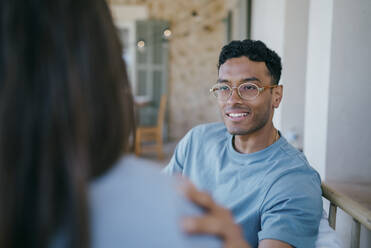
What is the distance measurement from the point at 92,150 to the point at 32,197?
10 centimetres

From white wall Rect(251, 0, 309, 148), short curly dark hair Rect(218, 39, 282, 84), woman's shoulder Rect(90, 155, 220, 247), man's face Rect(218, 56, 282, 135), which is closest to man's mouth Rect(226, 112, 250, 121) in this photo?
man's face Rect(218, 56, 282, 135)

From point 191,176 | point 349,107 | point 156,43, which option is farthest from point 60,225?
point 156,43

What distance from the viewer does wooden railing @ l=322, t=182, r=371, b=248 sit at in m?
1.01

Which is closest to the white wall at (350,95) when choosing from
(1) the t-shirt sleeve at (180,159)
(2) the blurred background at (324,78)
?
(2) the blurred background at (324,78)

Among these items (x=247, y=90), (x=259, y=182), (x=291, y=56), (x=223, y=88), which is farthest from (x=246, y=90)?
(x=291, y=56)

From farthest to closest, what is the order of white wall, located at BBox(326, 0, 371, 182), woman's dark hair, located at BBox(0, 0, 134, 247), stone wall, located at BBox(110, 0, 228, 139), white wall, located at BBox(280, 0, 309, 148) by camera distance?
1. stone wall, located at BBox(110, 0, 228, 139)
2. white wall, located at BBox(280, 0, 309, 148)
3. white wall, located at BBox(326, 0, 371, 182)
4. woman's dark hair, located at BBox(0, 0, 134, 247)

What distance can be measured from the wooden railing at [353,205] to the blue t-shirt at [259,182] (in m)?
0.05

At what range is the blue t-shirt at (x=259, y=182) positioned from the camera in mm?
1107

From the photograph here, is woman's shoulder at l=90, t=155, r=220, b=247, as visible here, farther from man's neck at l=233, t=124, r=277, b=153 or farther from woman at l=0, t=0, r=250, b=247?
man's neck at l=233, t=124, r=277, b=153

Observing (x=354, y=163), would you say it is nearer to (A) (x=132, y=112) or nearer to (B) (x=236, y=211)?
(B) (x=236, y=211)

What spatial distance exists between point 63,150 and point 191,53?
6.98 meters

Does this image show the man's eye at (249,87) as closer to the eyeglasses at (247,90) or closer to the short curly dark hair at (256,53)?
the eyeglasses at (247,90)

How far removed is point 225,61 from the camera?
5.24 feet

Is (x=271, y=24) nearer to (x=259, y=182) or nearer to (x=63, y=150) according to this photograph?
Result: (x=259, y=182)
